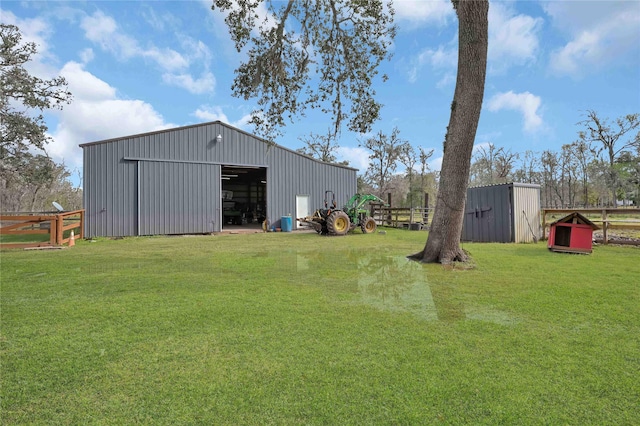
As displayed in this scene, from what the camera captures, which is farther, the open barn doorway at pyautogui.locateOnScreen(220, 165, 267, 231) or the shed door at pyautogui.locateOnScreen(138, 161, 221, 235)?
the open barn doorway at pyautogui.locateOnScreen(220, 165, 267, 231)

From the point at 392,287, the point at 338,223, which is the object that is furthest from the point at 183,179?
the point at 392,287

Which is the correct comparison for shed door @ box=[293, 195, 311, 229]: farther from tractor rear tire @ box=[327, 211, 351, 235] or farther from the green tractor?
A: tractor rear tire @ box=[327, 211, 351, 235]

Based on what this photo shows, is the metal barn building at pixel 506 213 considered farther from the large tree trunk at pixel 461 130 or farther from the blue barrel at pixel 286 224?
the blue barrel at pixel 286 224

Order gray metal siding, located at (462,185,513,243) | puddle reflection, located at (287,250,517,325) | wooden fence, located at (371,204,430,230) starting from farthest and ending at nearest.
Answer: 1. wooden fence, located at (371,204,430,230)
2. gray metal siding, located at (462,185,513,243)
3. puddle reflection, located at (287,250,517,325)

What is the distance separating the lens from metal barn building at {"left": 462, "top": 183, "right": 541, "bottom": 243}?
11.2m

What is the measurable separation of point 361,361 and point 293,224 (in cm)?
1545

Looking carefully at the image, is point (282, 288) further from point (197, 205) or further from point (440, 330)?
point (197, 205)

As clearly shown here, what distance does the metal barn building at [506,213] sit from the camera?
442 inches

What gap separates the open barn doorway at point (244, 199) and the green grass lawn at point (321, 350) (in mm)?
17157

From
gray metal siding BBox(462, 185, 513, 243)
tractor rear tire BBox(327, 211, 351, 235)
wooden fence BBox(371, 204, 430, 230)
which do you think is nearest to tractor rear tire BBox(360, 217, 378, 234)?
tractor rear tire BBox(327, 211, 351, 235)

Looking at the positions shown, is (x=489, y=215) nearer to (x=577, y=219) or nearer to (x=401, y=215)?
(x=577, y=219)

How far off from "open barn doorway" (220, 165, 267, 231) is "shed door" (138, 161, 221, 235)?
568 centimetres

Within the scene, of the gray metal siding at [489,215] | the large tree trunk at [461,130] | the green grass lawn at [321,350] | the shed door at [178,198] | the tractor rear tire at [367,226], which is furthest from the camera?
the tractor rear tire at [367,226]

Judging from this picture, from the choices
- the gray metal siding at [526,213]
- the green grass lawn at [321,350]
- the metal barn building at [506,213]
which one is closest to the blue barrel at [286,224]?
the metal barn building at [506,213]
